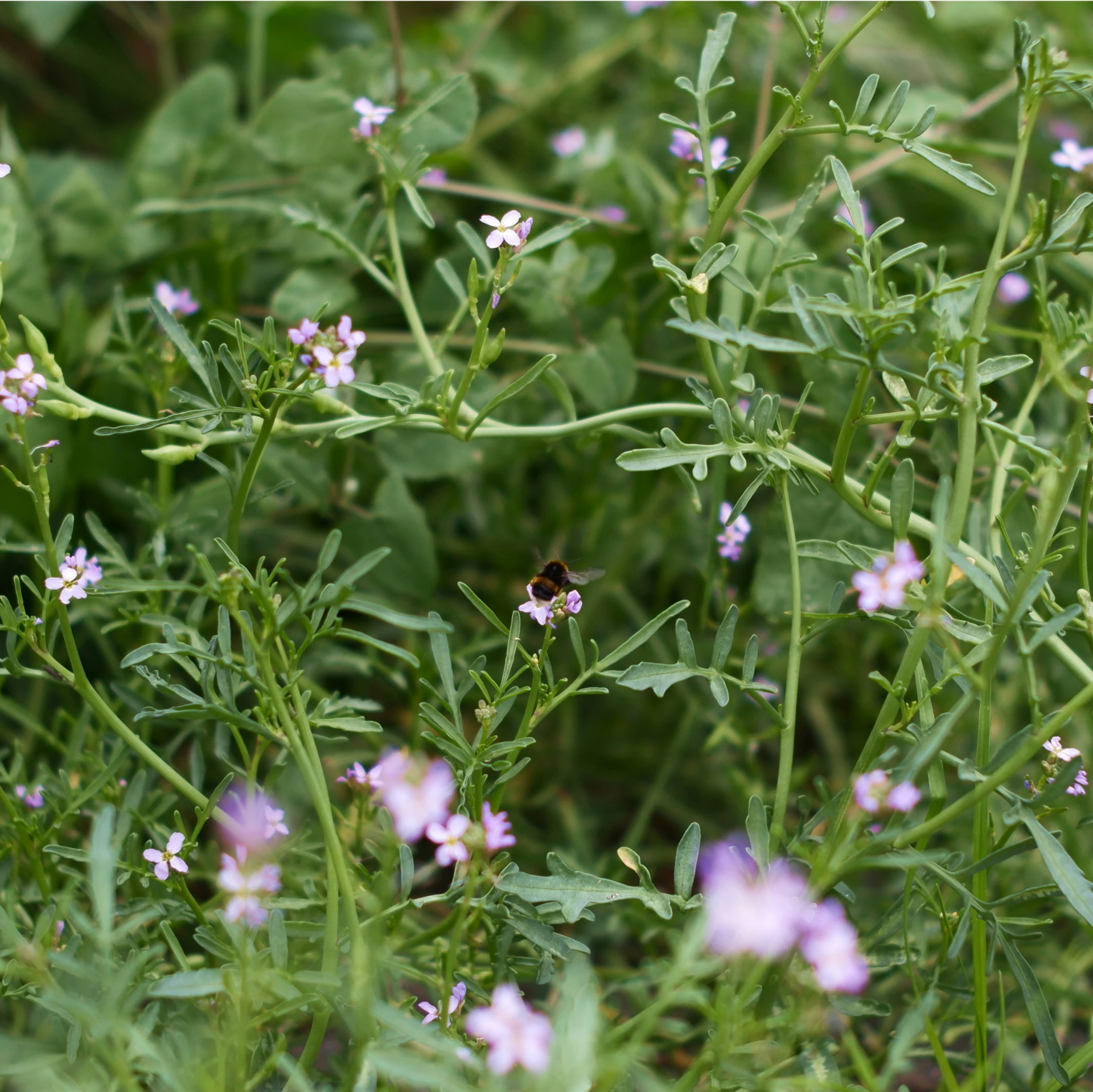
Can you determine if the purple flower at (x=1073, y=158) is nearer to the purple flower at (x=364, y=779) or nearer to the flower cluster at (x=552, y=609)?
the flower cluster at (x=552, y=609)

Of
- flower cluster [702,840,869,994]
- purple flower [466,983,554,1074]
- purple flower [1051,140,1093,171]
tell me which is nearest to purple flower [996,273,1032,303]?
purple flower [1051,140,1093,171]

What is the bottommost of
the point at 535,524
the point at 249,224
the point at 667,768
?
the point at 667,768

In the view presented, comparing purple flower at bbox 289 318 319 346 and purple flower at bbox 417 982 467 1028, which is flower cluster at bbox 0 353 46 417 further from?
purple flower at bbox 417 982 467 1028

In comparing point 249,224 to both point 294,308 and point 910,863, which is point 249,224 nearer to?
point 294,308

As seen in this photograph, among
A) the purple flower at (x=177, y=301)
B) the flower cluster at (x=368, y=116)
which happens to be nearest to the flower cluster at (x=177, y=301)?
the purple flower at (x=177, y=301)

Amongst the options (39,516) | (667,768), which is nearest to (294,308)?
(39,516)

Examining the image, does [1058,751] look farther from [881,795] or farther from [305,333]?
[305,333]
